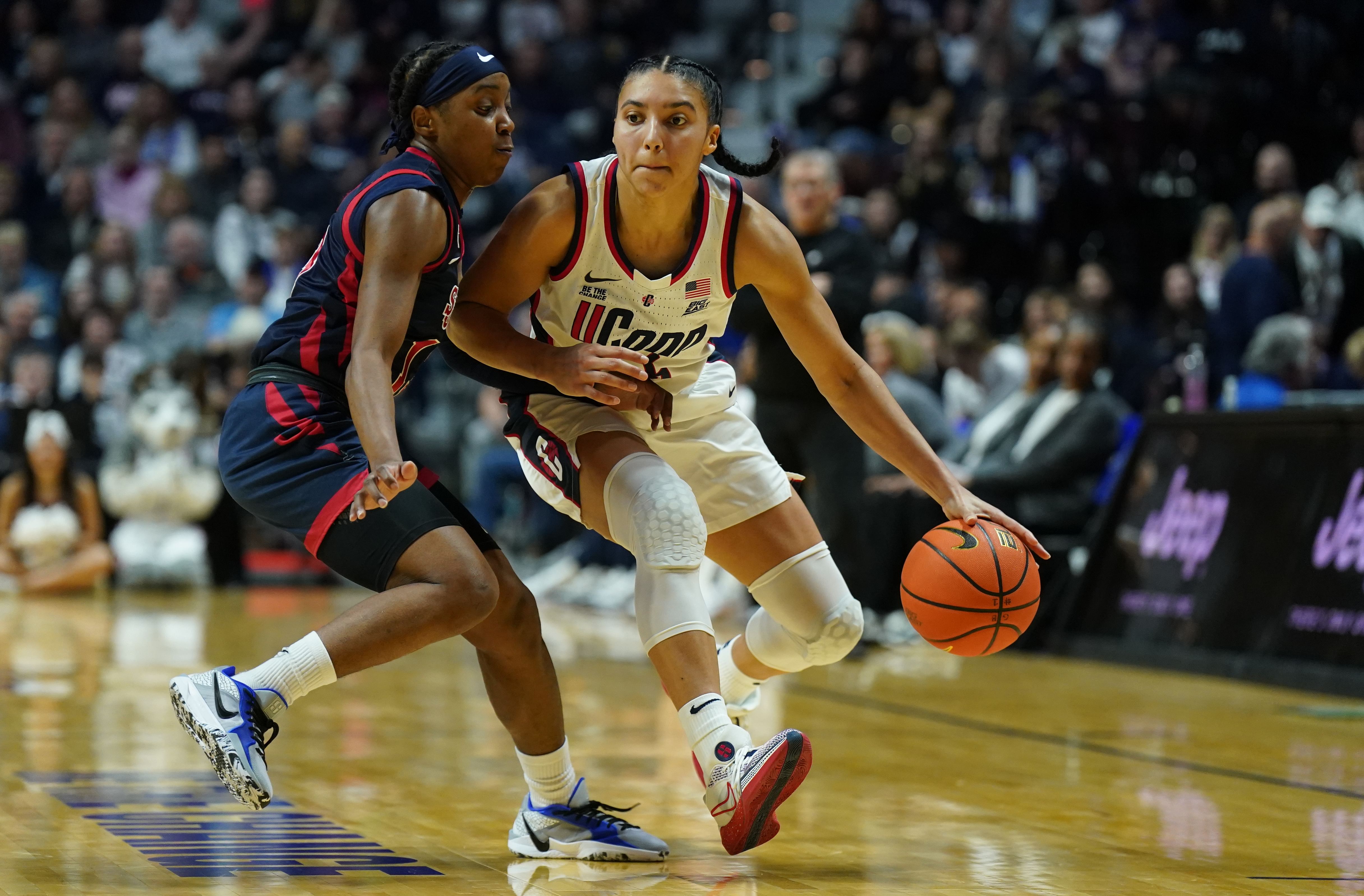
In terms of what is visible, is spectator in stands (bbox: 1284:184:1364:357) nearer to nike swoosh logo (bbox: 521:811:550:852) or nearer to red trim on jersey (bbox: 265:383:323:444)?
nike swoosh logo (bbox: 521:811:550:852)

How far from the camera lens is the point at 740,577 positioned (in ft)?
13.3

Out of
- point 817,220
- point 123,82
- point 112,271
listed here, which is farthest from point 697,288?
point 123,82

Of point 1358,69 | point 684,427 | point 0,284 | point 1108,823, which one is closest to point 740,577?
point 684,427

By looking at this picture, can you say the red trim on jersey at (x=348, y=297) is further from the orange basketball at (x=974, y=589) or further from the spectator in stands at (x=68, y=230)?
the spectator in stands at (x=68, y=230)

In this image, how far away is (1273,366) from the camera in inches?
332

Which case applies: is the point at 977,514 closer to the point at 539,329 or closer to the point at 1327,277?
the point at 539,329

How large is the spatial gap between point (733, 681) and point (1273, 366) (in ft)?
16.9

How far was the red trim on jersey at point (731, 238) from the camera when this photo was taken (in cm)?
379

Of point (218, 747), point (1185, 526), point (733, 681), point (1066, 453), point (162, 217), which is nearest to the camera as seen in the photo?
point (218, 747)

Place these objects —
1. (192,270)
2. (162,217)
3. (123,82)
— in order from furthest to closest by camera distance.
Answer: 1. (123,82)
2. (162,217)
3. (192,270)

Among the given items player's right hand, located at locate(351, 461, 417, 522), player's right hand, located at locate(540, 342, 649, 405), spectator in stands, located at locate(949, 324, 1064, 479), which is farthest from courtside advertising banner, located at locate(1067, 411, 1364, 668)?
player's right hand, located at locate(351, 461, 417, 522)

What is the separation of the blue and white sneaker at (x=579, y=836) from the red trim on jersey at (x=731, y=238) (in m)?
1.17

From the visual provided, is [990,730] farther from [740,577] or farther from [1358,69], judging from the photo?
[1358,69]

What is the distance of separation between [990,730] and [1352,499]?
→ 2.12 metres
